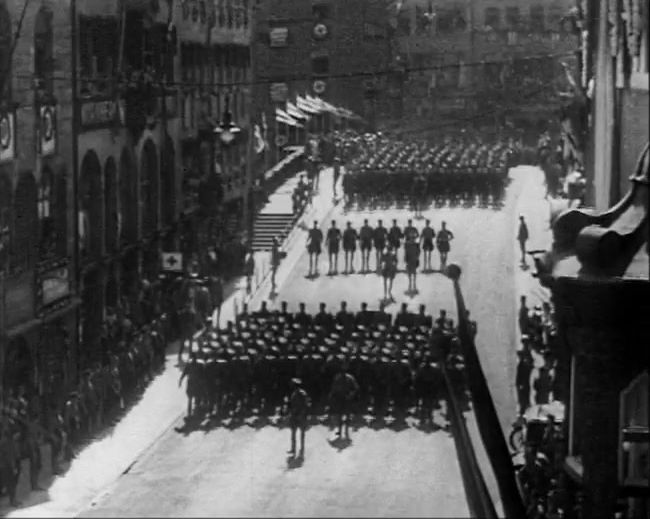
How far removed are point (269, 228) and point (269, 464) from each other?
21.0ft

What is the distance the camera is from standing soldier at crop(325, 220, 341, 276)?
63.0 ft

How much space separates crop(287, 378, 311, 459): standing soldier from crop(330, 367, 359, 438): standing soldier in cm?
31

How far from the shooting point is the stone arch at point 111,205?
680 inches

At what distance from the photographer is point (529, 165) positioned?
22109mm

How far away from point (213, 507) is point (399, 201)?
28.1 ft

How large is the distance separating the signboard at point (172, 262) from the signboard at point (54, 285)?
1.09 m

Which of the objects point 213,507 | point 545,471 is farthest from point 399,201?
point 545,471

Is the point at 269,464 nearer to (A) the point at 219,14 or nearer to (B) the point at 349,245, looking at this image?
(B) the point at 349,245

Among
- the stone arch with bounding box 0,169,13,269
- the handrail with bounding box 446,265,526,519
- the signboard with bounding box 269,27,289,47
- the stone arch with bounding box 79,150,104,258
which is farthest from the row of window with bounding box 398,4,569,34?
the handrail with bounding box 446,265,526,519

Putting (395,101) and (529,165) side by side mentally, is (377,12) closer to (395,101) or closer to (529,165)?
(395,101)

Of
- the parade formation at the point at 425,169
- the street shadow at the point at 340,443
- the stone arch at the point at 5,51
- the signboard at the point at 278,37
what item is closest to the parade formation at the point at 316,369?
the street shadow at the point at 340,443

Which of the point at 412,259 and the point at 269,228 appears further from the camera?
the point at 269,228

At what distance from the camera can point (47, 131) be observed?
1630cm

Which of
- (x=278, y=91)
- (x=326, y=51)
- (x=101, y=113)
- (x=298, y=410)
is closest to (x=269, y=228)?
(x=278, y=91)
